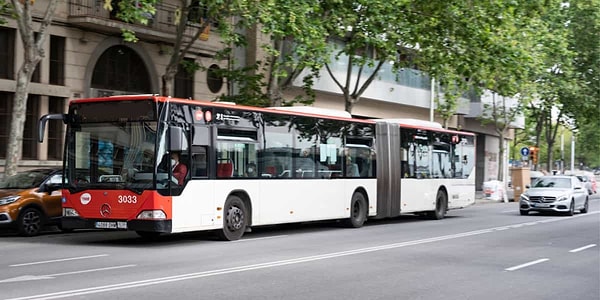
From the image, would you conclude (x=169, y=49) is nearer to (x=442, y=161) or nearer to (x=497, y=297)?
(x=442, y=161)

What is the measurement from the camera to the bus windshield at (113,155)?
1733cm

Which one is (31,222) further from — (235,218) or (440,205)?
(440,205)

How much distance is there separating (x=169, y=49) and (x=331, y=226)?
433 inches

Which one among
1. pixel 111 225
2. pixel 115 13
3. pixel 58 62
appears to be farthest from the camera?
pixel 115 13

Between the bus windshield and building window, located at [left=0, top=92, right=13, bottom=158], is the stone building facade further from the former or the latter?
the bus windshield

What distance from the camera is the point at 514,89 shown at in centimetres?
3222

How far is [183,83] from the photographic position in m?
34.2

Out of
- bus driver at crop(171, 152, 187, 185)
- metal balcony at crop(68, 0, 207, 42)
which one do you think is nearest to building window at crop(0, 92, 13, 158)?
metal balcony at crop(68, 0, 207, 42)

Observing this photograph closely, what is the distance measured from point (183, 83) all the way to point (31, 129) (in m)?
7.52

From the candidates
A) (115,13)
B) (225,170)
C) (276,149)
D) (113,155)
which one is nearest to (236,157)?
(225,170)

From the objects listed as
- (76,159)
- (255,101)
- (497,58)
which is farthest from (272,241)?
(497,58)

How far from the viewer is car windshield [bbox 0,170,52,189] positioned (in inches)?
803

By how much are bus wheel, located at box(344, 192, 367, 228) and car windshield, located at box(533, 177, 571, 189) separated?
10.7m

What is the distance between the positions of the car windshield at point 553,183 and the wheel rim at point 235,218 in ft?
55.5
